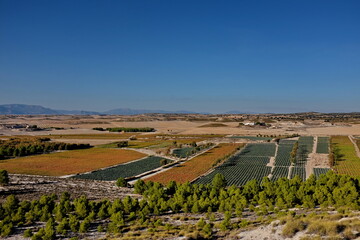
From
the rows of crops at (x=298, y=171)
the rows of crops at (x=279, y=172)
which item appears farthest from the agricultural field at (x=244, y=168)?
the rows of crops at (x=298, y=171)

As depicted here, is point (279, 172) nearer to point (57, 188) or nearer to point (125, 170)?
point (125, 170)

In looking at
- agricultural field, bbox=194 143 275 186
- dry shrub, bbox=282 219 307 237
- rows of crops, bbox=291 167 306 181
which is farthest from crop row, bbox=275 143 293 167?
dry shrub, bbox=282 219 307 237

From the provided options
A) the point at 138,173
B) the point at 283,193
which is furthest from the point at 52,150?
→ the point at 283,193

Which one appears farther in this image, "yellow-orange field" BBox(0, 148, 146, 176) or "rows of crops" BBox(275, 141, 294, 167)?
"rows of crops" BBox(275, 141, 294, 167)

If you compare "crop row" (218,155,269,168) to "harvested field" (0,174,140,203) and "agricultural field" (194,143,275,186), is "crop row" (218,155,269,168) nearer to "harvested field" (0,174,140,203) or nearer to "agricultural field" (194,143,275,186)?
"agricultural field" (194,143,275,186)

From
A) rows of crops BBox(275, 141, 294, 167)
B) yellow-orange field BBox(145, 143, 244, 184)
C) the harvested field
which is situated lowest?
the harvested field

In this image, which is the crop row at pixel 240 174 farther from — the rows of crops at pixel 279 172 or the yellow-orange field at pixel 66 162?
the yellow-orange field at pixel 66 162

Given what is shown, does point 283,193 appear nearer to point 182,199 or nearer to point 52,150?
point 182,199
